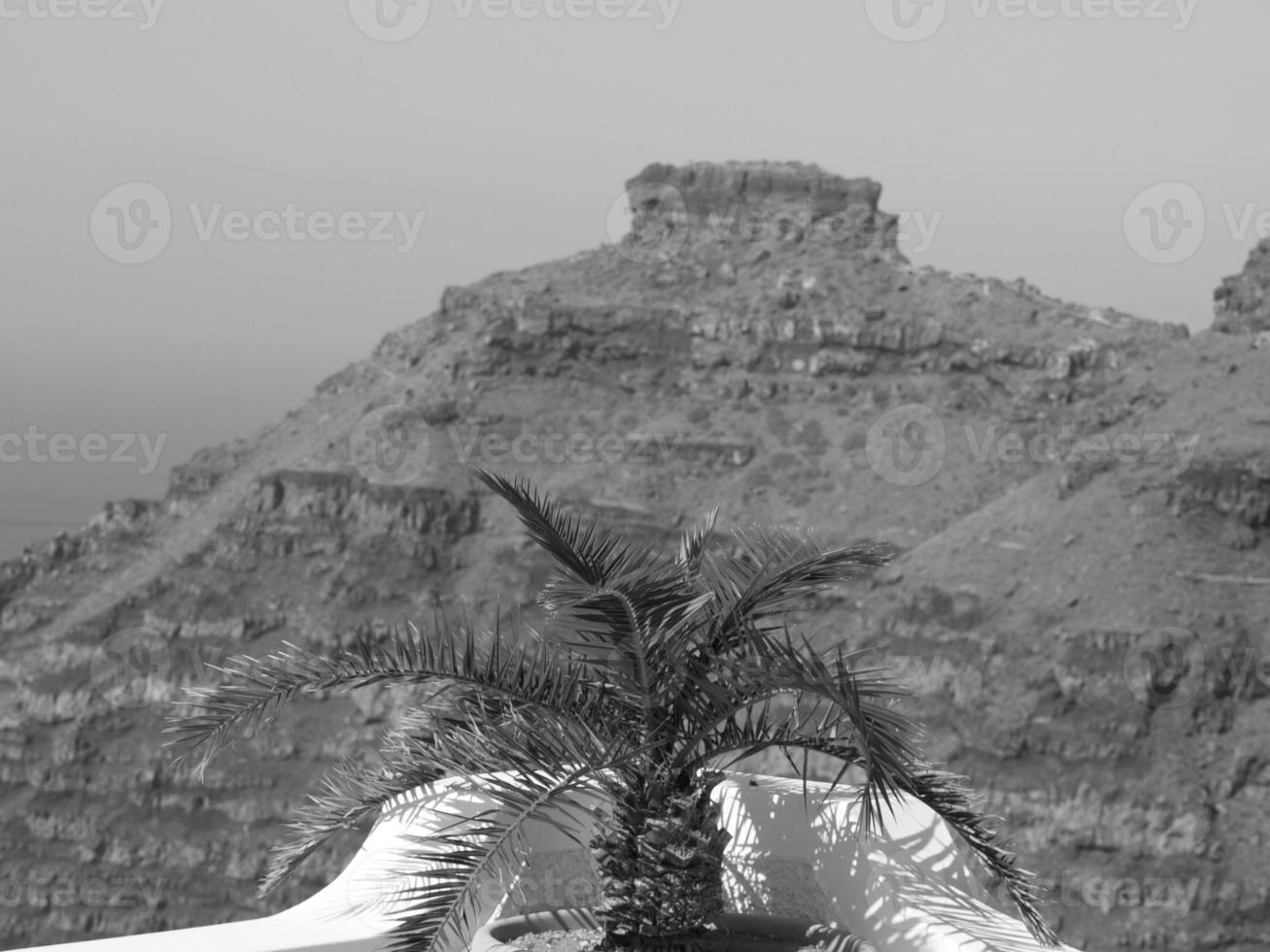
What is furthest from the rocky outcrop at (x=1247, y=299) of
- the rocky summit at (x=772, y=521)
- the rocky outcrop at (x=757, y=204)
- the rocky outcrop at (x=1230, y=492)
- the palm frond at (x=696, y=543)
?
the palm frond at (x=696, y=543)

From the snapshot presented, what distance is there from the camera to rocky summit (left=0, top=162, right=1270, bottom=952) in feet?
226

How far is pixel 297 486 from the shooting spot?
91.6 m

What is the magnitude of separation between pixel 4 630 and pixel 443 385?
27211mm

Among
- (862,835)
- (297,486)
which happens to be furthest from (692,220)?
(862,835)

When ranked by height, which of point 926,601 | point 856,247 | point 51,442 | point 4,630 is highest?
point 856,247

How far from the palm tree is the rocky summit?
5939cm

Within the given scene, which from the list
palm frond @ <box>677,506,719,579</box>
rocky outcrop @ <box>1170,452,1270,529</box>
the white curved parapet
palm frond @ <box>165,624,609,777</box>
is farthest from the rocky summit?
palm frond @ <box>165,624,609,777</box>

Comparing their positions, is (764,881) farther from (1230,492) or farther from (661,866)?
(1230,492)

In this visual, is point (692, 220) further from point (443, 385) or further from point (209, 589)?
point (209, 589)

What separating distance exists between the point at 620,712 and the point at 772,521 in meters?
65.6

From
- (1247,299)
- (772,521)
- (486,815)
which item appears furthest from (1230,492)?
(486,815)

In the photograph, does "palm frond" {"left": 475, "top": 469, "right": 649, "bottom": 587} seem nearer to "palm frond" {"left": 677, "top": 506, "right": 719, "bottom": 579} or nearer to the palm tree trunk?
"palm frond" {"left": 677, "top": 506, "right": 719, "bottom": 579}

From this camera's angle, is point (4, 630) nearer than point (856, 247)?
Yes

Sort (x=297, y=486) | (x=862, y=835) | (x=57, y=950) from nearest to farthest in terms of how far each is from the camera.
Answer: (x=57, y=950)
(x=862, y=835)
(x=297, y=486)
